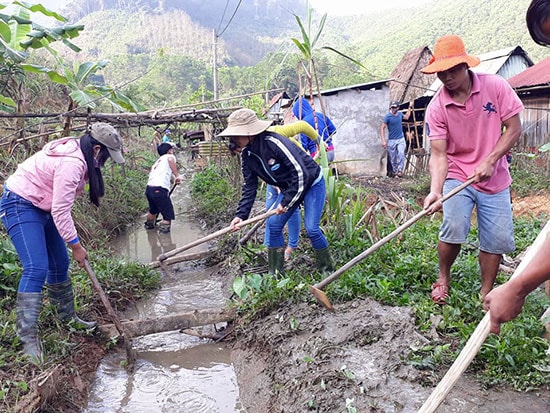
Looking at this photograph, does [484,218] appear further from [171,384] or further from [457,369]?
[171,384]

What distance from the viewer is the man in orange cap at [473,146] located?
2984mm

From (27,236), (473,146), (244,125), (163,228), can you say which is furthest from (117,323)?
(163,228)

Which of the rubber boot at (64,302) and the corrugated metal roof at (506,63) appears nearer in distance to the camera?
the rubber boot at (64,302)

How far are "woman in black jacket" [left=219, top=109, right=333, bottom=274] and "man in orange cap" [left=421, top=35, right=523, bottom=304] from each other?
1.14m

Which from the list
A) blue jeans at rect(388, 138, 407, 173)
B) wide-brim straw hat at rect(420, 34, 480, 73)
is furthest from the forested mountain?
wide-brim straw hat at rect(420, 34, 480, 73)

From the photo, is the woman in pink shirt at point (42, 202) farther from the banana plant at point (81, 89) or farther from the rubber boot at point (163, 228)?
the rubber boot at point (163, 228)

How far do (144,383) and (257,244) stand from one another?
92.8 inches

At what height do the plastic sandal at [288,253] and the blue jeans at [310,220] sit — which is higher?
the blue jeans at [310,220]

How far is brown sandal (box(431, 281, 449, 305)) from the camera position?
10.7 ft

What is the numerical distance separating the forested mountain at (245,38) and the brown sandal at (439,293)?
8697 mm

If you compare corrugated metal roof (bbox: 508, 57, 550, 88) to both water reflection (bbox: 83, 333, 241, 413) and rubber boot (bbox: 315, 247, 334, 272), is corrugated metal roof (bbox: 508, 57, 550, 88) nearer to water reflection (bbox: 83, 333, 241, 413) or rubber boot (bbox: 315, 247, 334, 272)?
rubber boot (bbox: 315, 247, 334, 272)

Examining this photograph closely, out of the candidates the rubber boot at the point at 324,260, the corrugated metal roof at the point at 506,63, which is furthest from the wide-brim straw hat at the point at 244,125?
the corrugated metal roof at the point at 506,63

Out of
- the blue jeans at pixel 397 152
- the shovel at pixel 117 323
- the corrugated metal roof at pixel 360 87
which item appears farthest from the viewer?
the corrugated metal roof at pixel 360 87

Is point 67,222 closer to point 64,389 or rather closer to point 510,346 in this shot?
point 64,389
